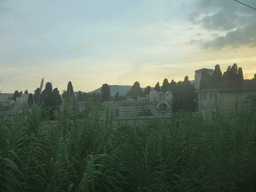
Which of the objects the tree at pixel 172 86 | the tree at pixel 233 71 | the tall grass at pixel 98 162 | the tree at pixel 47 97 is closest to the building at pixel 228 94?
the tree at pixel 233 71

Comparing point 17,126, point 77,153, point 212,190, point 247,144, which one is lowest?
point 212,190

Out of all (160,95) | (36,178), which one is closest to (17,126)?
(36,178)

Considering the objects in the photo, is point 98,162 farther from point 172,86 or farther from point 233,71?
point 172,86

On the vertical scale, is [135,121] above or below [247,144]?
above

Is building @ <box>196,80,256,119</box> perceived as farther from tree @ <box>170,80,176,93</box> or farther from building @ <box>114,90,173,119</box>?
tree @ <box>170,80,176,93</box>

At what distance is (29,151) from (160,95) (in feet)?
130

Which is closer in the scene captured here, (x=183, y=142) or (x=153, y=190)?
(x=153, y=190)

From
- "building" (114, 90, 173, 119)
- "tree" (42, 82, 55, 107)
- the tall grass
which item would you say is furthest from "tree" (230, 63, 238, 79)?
"tree" (42, 82, 55, 107)

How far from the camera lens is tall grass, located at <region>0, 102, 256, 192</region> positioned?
2.39m

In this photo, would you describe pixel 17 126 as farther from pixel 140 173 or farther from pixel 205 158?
pixel 205 158

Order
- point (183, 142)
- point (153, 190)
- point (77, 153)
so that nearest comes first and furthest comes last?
point (153, 190)
point (77, 153)
point (183, 142)

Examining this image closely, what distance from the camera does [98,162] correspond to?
2893 mm

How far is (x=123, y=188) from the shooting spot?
286 cm

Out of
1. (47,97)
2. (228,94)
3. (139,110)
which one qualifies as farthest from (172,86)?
(47,97)
